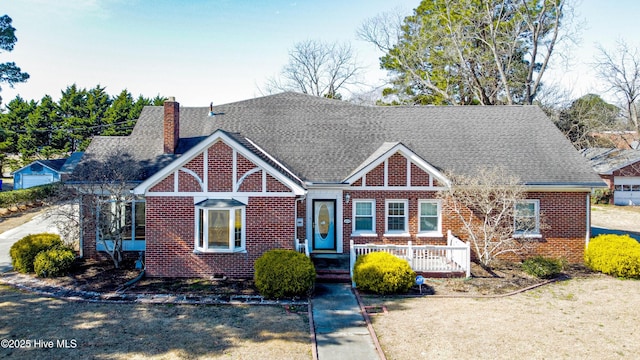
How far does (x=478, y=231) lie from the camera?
16.4 m

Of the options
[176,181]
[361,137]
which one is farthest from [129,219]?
[361,137]

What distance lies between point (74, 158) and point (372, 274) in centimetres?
4353

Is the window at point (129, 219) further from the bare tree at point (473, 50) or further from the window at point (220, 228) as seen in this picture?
the bare tree at point (473, 50)

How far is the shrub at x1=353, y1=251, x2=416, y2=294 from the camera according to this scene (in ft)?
40.9

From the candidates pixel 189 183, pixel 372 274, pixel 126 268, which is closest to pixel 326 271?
pixel 372 274

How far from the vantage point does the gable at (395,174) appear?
16.2 m

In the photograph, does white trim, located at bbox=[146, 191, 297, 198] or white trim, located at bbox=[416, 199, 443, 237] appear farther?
white trim, located at bbox=[416, 199, 443, 237]

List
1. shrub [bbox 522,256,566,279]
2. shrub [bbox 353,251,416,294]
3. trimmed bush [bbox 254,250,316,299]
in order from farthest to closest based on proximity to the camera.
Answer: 1. shrub [bbox 522,256,566,279]
2. shrub [bbox 353,251,416,294]
3. trimmed bush [bbox 254,250,316,299]

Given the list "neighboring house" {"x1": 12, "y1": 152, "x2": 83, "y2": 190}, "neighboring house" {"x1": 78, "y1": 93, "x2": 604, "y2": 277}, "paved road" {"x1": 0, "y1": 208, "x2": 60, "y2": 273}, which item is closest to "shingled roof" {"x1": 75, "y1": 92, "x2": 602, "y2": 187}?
"neighboring house" {"x1": 78, "y1": 93, "x2": 604, "y2": 277}

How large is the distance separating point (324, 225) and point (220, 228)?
4.50 meters

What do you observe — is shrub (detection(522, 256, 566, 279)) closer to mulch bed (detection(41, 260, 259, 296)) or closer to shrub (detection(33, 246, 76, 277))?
mulch bed (detection(41, 260, 259, 296))

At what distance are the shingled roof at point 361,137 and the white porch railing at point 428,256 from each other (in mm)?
3433

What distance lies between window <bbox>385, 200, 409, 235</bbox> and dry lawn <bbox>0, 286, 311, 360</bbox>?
6.74m

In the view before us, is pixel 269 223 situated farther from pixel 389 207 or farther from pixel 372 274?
pixel 389 207
